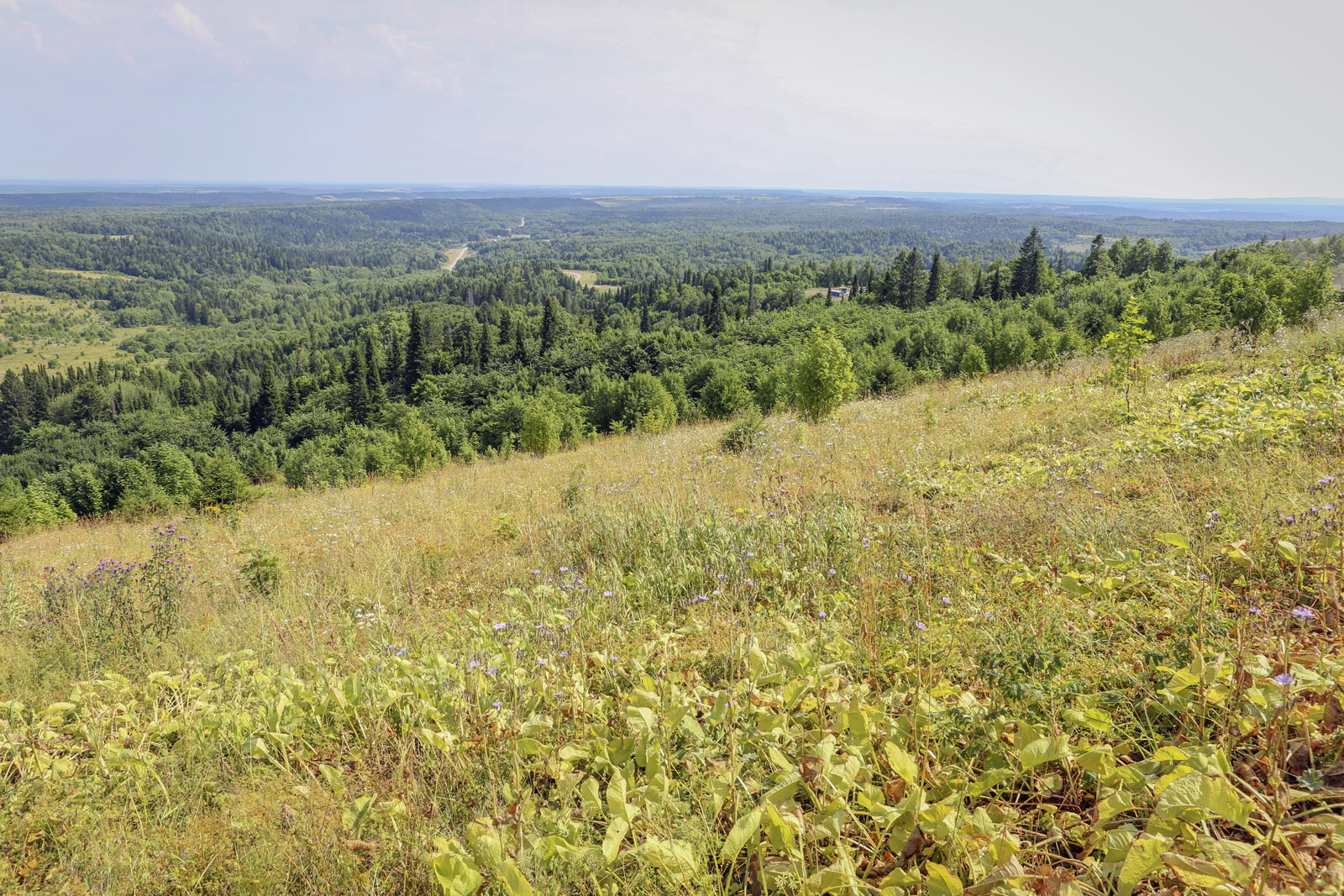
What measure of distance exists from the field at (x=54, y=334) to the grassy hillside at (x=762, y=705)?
18839 cm

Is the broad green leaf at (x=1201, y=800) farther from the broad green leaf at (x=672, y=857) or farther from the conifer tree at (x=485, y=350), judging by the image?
the conifer tree at (x=485, y=350)

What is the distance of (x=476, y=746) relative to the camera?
2.69 m

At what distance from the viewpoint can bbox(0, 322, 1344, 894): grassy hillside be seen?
180 centimetres

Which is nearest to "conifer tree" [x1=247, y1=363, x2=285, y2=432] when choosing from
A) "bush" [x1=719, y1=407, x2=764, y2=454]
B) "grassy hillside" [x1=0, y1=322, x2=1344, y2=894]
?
"bush" [x1=719, y1=407, x2=764, y2=454]

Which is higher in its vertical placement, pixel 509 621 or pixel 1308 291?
pixel 1308 291

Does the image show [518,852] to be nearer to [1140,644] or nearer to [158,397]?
[1140,644]

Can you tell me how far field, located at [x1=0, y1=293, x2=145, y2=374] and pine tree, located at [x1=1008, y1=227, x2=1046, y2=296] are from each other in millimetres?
189106

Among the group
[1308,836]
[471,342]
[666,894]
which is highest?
[1308,836]

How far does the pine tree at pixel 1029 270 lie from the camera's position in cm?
7912

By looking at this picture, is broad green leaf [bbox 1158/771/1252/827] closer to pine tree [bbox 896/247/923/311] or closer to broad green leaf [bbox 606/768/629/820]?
broad green leaf [bbox 606/768/629/820]

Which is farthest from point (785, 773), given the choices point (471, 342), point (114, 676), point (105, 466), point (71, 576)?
point (471, 342)

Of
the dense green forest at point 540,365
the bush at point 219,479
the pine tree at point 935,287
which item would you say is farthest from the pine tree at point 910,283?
the bush at point 219,479

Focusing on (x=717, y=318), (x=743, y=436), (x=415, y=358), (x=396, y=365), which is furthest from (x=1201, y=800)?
(x=396, y=365)

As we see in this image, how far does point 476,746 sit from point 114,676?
229 cm
